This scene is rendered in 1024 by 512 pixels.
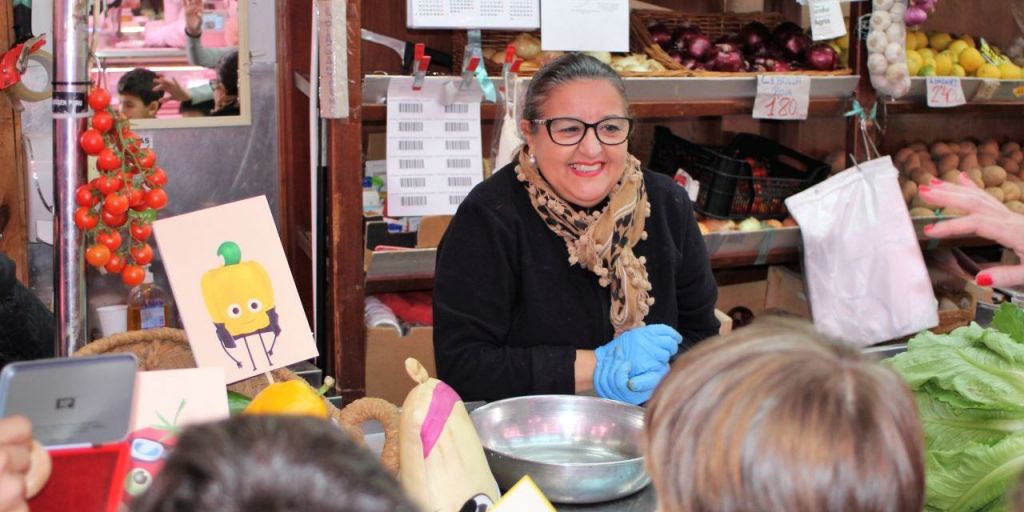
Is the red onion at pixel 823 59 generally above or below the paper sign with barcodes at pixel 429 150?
above

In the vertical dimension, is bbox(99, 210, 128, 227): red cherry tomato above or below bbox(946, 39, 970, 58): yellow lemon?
below

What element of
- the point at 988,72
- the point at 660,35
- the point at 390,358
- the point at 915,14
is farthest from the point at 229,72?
the point at 988,72

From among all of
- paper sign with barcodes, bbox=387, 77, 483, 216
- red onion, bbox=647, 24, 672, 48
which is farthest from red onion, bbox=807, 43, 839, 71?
paper sign with barcodes, bbox=387, 77, 483, 216

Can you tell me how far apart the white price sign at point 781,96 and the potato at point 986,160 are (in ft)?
4.41

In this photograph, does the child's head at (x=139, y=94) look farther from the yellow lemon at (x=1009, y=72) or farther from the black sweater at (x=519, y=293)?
the yellow lemon at (x=1009, y=72)

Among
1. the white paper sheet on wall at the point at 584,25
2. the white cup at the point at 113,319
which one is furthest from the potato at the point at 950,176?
the white cup at the point at 113,319

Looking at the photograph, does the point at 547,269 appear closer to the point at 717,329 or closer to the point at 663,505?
the point at 717,329

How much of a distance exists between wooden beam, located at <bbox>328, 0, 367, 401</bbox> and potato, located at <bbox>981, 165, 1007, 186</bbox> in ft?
9.15

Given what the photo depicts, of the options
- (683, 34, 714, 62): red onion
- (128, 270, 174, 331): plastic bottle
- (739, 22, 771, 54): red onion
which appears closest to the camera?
(128, 270, 174, 331): plastic bottle

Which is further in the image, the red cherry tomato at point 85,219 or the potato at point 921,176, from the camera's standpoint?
the potato at point 921,176

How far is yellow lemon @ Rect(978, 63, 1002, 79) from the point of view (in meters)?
4.07

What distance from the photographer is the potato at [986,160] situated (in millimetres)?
4445

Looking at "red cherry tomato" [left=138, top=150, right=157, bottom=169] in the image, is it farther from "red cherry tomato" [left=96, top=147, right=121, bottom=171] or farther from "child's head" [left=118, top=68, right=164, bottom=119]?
"child's head" [left=118, top=68, right=164, bottom=119]

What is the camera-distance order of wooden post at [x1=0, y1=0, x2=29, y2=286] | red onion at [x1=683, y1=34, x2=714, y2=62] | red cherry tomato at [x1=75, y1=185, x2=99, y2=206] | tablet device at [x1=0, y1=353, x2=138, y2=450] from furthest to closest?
red onion at [x1=683, y1=34, x2=714, y2=62], wooden post at [x1=0, y1=0, x2=29, y2=286], red cherry tomato at [x1=75, y1=185, x2=99, y2=206], tablet device at [x1=0, y1=353, x2=138, y2=450]
